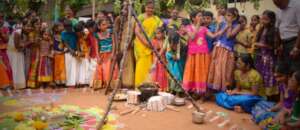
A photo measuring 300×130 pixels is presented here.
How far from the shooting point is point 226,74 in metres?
6.08

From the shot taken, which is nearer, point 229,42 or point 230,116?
point 230,116

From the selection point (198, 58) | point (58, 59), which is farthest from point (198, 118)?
point (58, 59)

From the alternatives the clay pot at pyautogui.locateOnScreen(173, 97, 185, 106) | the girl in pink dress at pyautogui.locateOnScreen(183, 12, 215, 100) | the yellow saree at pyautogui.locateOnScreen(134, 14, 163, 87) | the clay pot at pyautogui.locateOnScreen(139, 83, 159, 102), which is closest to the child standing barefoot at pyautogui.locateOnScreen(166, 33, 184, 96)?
the girl in pink dress at pyautogui.locateOnScreen(183, 12, 215, 100)

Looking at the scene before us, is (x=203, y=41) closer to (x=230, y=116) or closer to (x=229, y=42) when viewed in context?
(x=229, y=42)

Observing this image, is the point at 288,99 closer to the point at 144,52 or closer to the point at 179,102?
the point at 179,102

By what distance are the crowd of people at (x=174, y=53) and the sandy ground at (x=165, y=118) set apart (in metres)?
0.35

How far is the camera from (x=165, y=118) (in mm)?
5293

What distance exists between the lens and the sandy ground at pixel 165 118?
4.84 meters

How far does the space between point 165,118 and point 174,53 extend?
1.79 m

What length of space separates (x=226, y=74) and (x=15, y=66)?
172 inches

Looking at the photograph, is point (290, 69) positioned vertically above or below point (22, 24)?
below

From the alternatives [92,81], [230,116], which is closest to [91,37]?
[92,81]

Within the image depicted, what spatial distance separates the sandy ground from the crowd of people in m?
0.35

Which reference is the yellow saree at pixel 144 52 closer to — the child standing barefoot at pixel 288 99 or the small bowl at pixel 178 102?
the small bowl at pixel 178 102
